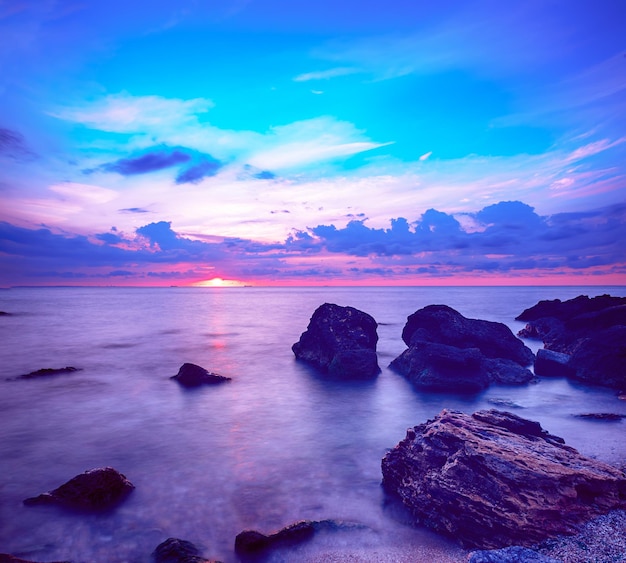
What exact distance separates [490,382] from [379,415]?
23.0ft

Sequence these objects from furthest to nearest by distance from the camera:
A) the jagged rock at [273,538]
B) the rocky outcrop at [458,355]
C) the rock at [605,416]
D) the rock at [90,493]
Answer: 1. the rocky outcrop at [458,355]
2. the rock at [605,416]
3. the rock at [90,493]
4. the jagged rock at [273,538]

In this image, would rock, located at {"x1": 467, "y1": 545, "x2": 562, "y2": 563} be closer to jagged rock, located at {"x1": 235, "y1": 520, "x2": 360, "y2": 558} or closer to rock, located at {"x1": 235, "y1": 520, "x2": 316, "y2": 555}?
jagged rock, located at {"x1": 235, "y1": 520, "x2": 360, "y2": 558}

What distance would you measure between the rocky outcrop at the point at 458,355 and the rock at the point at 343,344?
2.05m

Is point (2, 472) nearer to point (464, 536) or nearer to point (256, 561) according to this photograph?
point (256, 561)

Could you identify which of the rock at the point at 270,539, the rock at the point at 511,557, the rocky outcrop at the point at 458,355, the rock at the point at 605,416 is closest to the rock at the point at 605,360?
the rocky outcrop at the point at 458,355

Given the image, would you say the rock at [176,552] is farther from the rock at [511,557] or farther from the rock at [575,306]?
the rock at [575,306]

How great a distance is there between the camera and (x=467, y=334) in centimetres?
2192

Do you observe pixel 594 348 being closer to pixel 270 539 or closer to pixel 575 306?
pixel 575 306

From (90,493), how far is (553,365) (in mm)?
20377

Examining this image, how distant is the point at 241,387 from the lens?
2059 centimetres

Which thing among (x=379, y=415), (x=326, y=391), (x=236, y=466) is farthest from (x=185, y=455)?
(x=326, y=391)

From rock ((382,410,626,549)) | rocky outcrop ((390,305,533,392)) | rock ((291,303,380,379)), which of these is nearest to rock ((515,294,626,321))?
rocky outcrop ((390,305,533,392))

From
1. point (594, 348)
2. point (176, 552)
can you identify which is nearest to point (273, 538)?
point (176, 552)

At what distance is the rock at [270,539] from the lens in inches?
288
